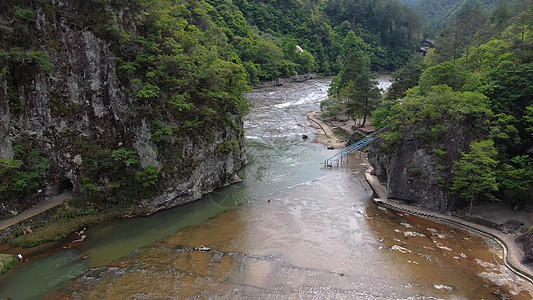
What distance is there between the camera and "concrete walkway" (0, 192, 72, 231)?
2121cm

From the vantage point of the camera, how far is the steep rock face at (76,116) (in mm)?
22750

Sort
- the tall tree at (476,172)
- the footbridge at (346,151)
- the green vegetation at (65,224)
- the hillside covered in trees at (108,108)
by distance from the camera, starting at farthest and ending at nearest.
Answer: the footbridge at (346,151) < the tall tree at (476,172) < the hillside covered in trees at (108,108) < the green vegetation at (65,224)

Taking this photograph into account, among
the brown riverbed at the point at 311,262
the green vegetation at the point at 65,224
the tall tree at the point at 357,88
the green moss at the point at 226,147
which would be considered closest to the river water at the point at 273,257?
Result: the brown riverbed at the point at 311,262

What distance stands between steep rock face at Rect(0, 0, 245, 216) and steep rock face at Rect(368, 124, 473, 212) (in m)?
17.6

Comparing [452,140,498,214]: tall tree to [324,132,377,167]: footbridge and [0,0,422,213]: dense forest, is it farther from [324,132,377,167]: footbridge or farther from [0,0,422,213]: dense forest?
[0,0,422,213]: dense forest

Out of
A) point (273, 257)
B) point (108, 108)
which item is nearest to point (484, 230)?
point (273, 257)

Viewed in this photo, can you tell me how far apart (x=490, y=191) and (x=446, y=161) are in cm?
413

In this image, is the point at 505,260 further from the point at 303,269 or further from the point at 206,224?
the point at 206,224

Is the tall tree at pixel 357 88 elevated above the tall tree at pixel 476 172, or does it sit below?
above

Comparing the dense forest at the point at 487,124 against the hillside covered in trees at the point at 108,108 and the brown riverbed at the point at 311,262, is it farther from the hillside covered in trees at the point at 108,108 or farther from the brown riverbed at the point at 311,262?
the hillside covered in trees at the point at 108,108

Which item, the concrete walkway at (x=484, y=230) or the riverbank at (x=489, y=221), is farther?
the riverbank at (x=489, y=221)

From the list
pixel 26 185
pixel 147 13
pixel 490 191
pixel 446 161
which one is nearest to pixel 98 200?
pixel 26 185

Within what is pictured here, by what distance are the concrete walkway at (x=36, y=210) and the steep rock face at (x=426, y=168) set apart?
2690cm

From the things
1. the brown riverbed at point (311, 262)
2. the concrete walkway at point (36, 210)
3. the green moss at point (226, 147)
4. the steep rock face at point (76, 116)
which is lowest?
the brown riverbed at point (311, 262)
